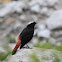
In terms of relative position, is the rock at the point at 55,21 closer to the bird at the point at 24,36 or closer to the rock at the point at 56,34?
the rock at the point at 56,34

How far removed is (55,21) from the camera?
8484 mm

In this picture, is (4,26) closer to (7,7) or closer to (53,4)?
(7,7)

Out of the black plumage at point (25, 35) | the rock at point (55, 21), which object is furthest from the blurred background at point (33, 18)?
the black plumage at point (25, 35)

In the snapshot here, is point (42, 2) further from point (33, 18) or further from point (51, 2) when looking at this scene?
point (33, 18)

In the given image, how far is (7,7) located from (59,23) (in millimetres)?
2490

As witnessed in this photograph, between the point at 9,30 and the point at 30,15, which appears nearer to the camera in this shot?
the point at 9,30

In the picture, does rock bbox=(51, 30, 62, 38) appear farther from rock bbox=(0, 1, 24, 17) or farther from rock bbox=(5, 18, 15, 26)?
rock bbox=(0, 1, 24, 17)

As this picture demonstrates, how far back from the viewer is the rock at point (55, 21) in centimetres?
841

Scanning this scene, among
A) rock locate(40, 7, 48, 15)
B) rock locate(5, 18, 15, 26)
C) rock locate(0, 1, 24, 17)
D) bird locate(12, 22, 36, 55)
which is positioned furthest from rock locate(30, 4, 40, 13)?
bird locate(12, 22, 36, 55)

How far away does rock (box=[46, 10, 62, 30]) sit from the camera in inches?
331

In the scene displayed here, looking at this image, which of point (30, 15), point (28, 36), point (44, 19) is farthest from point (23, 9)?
point (28, 36)

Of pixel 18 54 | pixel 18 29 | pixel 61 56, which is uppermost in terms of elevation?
pixel 61 56

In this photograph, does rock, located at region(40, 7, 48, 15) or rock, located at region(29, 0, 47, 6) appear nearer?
rock, located at region(40, 7, 48, 15)

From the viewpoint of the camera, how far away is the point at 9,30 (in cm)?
877
